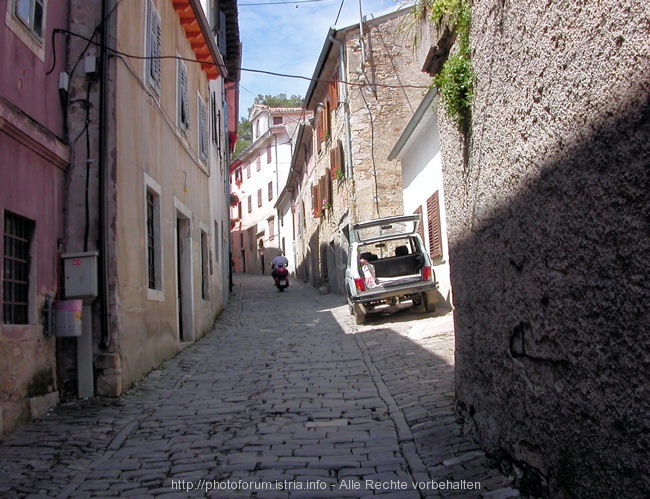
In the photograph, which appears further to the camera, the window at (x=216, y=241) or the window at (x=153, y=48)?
the window at (x=216, y=241)

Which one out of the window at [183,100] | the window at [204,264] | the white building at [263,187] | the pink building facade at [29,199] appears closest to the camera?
the pink building facade at [29,199]

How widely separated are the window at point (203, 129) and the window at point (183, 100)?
4.55ft

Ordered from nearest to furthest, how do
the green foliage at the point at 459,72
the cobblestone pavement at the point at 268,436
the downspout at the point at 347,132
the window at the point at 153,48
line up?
the cobblestone pavement at the point at 268,436
the green foliage at the point at 459,72
the window at the point at 153,48
the downspout at the point at 347,132

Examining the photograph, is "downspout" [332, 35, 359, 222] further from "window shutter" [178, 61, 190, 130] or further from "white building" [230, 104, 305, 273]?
"white building" [230, 104, 305, 273]

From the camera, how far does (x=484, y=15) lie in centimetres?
446

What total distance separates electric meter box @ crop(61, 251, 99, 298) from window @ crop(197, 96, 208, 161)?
23.4 feet

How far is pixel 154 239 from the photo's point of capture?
949 cm

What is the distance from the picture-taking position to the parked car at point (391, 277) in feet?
43.4

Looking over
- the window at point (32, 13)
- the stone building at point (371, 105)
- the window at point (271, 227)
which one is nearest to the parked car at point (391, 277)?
the stone building at point (371, 105)

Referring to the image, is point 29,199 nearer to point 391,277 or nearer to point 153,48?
point 153,48

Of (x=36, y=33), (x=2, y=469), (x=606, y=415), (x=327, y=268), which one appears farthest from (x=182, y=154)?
(x=327, y=268)

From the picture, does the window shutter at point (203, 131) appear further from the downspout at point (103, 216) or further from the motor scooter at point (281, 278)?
the motor scooter at point (281, 278)

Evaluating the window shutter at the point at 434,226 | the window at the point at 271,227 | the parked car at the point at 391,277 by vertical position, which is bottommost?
the parked car at the point at 391,277

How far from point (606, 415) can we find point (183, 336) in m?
9.66
